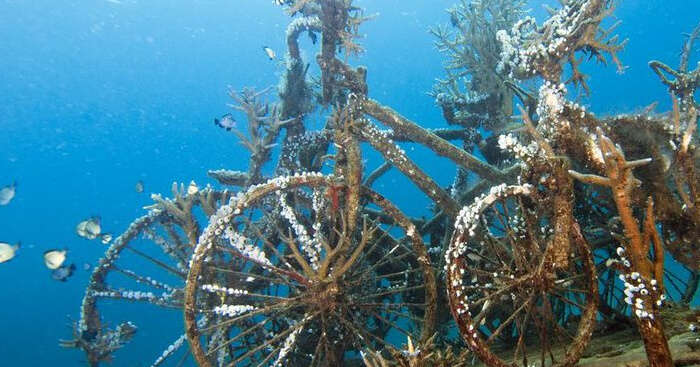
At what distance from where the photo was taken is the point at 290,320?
5.10 meters

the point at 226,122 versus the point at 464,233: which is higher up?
the point at 226,122

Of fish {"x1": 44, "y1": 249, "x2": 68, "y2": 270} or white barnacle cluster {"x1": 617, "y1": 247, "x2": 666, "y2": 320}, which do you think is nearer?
white barnacle cluster {"x1": 617, "y1": 247, "x2": 666, "y2": 320}

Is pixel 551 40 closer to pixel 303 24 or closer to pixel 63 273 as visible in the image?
pixel 303 24

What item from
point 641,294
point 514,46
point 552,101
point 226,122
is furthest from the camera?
point 226,122

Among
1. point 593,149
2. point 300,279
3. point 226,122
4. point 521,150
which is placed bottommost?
point 300,279

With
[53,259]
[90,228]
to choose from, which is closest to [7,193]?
[53,259]

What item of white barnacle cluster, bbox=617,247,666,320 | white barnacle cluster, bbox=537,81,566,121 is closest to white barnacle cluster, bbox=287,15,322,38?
white barnacle cluster, bbox=537,81,566,121

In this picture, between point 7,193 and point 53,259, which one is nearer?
point 53,259

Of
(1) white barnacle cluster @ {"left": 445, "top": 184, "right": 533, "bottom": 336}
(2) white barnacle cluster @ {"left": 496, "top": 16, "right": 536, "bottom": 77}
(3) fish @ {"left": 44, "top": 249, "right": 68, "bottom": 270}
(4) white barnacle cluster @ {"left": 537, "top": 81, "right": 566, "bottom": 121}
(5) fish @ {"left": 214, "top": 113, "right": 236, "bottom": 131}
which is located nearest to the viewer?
→ (1) white barnacle cluster @ {"left": 445, "top": 184, "right": 533, "bottom": 336}

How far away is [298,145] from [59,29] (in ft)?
268

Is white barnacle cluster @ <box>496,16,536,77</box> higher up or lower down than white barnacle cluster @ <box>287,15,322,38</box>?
lower down

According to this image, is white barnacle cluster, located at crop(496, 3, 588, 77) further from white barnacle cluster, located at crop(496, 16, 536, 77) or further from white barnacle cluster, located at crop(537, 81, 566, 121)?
white barnacle cluster, located at crop(537, 81, 566, 121)

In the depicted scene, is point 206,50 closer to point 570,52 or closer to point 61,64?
point 61,64

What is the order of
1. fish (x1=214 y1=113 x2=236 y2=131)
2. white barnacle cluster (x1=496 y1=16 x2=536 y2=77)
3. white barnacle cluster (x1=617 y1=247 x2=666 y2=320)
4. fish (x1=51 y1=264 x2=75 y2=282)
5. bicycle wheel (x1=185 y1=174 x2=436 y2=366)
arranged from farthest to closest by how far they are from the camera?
fish (x1=51 y1=264 x2=75 y2=282)
fish (x1=214 y1=113 x2=236 y2=131)
white barnacle cluster (x1=496 y1=16 x2=536 y2=77)
bicycle wheel (x1=185 y1=174 x2=436 y2=366)
white barnacle cluster (x1=617 y1=247 x2=666 y2=320)
